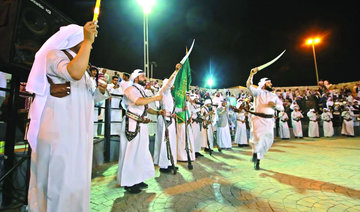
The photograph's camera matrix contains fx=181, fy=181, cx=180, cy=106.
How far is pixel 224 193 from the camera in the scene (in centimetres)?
306

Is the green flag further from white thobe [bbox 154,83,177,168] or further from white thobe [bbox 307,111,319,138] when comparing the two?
white thobe [bbox 307,111,319,138]

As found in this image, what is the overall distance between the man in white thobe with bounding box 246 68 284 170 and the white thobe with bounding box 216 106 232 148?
344cm

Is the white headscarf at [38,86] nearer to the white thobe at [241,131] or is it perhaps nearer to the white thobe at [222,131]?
the white thobe at [222,131]

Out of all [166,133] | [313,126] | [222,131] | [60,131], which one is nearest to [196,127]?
[222,131]

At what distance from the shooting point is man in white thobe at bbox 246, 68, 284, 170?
4.91 m

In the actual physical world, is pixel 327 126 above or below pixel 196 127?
below

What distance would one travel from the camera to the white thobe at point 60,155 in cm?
154

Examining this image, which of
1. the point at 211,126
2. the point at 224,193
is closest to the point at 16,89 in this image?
the point at 224,193

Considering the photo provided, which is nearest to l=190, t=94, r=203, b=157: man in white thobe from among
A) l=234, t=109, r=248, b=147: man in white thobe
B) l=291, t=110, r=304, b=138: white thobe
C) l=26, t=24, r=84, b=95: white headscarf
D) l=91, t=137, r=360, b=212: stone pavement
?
l=91, t=137, r=360, b=212: stone pavement

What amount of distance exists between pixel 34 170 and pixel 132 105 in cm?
215

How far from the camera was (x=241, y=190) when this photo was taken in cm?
318

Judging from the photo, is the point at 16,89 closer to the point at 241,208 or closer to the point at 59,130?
the point at 59,130

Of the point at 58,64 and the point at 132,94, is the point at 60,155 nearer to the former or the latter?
the point at 58,64

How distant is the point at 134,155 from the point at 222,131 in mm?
6053
